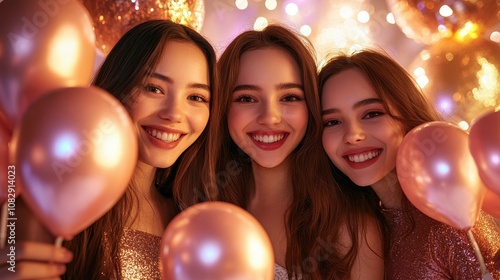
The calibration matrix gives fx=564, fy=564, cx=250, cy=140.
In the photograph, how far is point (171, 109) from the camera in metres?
1.67

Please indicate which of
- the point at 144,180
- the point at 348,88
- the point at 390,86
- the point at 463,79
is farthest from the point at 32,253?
the point at 463,79

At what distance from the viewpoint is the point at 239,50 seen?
2.00m

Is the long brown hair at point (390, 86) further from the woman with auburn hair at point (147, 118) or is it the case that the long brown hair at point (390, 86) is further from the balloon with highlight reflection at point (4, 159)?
the balloon with highlight reflection at point (4, 159)

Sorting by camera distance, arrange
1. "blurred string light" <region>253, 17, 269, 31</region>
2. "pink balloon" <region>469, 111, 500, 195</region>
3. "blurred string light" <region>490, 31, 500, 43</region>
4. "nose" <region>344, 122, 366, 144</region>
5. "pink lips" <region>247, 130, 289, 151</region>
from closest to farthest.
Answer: "pink balloon" <region>469, 111, 500, 195</region>
"nose" <region>344, 122, 366, 144</region>
"pink lips" <region>247, 130, 289, 151</region>
"blurred string light" <region>490, 31, 500, 43</region>
"blurred string light" <region>253, 17, 269, 31</region>

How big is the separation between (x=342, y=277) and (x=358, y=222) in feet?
0.65

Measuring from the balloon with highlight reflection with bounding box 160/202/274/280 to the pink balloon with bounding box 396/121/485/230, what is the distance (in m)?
0.46

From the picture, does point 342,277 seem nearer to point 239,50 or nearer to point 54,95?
point 239,50

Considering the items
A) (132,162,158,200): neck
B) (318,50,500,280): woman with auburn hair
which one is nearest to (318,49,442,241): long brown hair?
(318,50,500,280): woman with auburn hair

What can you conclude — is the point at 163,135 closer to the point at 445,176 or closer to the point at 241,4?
the point at 445,176

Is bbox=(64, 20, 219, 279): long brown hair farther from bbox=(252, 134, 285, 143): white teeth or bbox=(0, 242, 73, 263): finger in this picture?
bbox=(0, 242, 73, 263): finger

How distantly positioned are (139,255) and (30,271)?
0.56 m

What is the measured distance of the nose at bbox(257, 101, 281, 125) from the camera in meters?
1.85

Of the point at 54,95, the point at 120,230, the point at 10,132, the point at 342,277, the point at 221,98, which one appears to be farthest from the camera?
the point at 221,98

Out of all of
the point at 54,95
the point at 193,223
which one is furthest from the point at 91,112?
the point at 193,223
